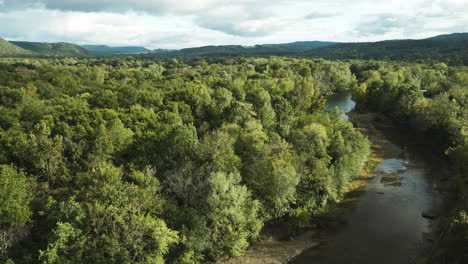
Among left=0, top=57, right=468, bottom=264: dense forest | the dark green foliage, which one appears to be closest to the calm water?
the dark green foliage

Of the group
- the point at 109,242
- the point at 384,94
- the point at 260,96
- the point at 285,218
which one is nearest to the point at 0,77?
the point at 260,96

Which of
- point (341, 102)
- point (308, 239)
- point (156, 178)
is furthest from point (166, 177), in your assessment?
point (341, 102)

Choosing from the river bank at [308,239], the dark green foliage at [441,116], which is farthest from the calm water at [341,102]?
the river bank at [308,239]

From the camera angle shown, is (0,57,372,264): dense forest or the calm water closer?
(0,57,372,264): dense forest

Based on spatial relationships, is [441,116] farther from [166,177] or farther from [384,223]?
[166,177]

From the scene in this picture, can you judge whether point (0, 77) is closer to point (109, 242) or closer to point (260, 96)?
point (260, 96)

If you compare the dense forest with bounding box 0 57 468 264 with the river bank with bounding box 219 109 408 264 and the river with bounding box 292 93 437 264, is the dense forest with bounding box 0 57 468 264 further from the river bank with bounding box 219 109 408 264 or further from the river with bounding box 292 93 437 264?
the river with bounding box 292 93 437 264

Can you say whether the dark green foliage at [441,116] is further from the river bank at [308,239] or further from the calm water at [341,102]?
the river bank at [308,239]
